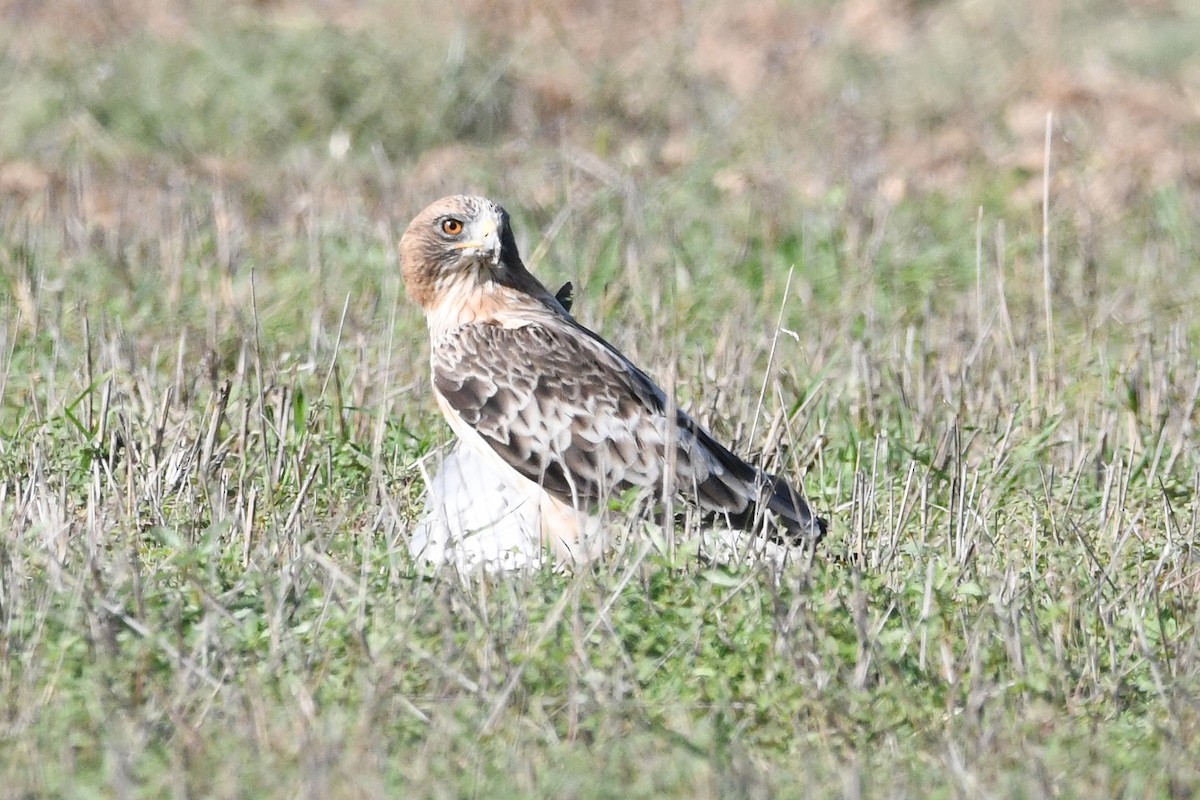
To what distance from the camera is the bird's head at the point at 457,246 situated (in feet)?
21.0

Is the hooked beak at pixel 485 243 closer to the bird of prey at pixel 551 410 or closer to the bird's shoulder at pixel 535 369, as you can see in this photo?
the bird of prey at pixel 551 410

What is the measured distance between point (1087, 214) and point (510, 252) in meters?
4.63

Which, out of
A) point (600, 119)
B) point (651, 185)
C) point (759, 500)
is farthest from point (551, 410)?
point (600, 119)

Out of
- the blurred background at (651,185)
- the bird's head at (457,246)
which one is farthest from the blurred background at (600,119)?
the bird's head at (457,246)

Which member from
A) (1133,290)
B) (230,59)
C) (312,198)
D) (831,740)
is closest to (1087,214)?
(1133,290)

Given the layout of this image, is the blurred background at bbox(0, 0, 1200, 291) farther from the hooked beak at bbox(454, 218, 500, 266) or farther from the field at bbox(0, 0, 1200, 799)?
the hooked beak at bbox(454, 218, 500, 266)

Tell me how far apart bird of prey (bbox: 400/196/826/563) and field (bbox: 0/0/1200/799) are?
0.82 ft

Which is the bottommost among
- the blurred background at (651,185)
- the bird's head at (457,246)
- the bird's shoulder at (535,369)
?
the blurred background at (651,185)

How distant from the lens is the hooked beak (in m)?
6.35

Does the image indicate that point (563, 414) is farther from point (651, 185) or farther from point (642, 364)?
point (651, 185)

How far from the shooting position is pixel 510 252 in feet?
21.4

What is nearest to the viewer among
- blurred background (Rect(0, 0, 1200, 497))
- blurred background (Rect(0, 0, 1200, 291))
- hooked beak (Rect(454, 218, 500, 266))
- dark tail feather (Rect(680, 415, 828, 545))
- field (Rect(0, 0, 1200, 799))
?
Answer: field (Rect(0, 0, 1200, 799))

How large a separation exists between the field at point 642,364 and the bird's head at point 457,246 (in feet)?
1.51

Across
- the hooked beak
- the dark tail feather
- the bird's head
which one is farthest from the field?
the hooked beak
